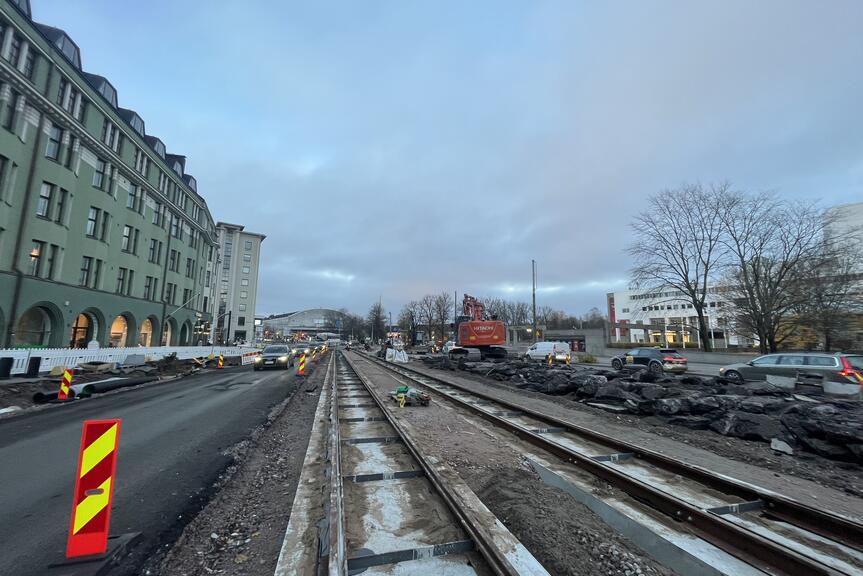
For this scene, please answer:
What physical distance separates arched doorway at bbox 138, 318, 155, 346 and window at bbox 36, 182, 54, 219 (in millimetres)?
14167

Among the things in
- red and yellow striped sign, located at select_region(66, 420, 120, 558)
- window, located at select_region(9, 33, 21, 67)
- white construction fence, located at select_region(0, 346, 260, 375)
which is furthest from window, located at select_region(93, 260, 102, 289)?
red and yellow striped sign, located at select_region(66, 420, 120, 558)

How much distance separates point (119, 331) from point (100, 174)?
12.6m

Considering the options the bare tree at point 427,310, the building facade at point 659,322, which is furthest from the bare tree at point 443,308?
the building facade at point 659,322

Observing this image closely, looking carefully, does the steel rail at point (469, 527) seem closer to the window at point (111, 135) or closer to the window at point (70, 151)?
the window at point (70, 151)

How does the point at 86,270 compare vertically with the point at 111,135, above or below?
below

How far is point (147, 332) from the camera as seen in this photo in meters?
37.0

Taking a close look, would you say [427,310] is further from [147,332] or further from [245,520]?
[245,520]

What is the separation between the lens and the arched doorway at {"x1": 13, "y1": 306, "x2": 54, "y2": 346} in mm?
22359

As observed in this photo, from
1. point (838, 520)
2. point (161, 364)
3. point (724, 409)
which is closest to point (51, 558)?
point (838, 520)

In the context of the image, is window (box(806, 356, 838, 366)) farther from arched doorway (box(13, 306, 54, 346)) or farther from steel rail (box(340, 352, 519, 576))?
arched doorway (box(13, 306, 54, 346))

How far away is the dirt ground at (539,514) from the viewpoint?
3465 mm

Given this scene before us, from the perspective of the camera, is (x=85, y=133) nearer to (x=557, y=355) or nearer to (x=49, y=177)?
(x=49, y=177)

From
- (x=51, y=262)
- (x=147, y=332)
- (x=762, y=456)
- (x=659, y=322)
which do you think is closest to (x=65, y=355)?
(x=51, y=262)

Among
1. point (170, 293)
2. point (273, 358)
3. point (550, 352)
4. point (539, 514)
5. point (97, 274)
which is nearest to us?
point (539, 514)
